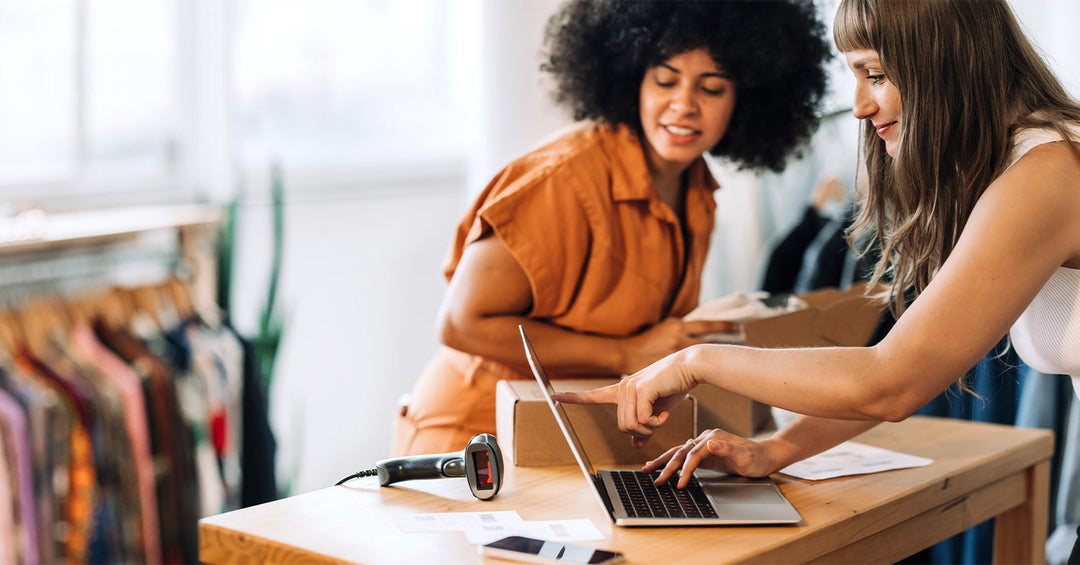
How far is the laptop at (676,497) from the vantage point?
1408 millimetres

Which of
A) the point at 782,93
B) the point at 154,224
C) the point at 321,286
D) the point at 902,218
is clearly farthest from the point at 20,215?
the point at 902,218

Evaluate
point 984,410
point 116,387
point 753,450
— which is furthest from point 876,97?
point 116,387

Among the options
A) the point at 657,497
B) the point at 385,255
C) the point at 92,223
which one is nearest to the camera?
the point at 657,497

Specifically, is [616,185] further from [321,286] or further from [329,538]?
[321,286]

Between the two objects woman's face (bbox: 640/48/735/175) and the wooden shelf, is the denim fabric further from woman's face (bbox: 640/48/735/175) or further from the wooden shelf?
the wooden shelf

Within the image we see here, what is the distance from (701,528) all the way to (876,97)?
63 cm

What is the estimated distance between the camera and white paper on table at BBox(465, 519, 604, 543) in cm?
137

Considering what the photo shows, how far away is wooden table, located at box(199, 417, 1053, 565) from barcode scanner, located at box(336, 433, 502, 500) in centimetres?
2

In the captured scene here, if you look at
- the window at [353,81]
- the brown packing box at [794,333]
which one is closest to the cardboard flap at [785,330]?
the brown packing box at [794,333]

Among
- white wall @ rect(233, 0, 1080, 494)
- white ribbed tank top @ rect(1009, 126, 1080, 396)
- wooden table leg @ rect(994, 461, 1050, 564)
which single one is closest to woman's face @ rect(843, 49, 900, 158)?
white ribbed tank top @ rect(1009, 126, 1080, 396)

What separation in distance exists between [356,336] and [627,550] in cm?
257

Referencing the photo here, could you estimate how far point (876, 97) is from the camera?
1507 mm

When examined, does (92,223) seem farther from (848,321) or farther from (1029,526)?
(1029,526)

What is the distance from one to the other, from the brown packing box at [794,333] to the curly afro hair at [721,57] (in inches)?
19.1
